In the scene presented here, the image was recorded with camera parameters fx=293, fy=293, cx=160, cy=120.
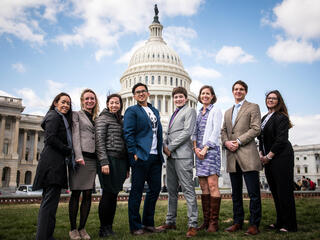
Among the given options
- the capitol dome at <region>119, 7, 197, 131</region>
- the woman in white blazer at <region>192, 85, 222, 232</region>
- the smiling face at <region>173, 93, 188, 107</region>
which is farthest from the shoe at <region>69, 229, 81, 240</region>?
the capitol dome at <region>119, 7, 197, 131</region>

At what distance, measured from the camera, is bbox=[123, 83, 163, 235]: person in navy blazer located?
19.3 ft

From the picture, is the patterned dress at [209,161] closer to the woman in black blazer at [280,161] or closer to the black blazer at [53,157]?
the woman in black blazer at [280,161]

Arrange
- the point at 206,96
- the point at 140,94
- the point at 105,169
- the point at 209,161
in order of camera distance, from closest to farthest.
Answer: the point at 105,169
the point at 209,161
the point at 140,94
the point at 206,96

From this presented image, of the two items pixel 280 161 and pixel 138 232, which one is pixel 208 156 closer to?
pixel 280 161

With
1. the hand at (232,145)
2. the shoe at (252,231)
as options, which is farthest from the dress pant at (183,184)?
the shoe at (252,231)

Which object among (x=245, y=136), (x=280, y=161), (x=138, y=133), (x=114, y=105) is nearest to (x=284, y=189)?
(x=280, y=161)

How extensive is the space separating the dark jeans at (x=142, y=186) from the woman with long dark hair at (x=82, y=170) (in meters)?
0.85

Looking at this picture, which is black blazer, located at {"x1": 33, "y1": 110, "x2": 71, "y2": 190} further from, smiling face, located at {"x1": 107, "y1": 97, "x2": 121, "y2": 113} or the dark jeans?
the dark jeans

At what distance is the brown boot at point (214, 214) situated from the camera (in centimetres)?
581

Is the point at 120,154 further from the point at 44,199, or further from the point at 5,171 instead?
the point at 5,171

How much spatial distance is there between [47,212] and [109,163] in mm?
1468

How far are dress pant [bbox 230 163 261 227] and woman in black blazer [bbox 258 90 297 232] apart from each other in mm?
520

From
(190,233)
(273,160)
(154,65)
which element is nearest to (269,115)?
(273,160)

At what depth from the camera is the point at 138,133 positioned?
6.15 meters
